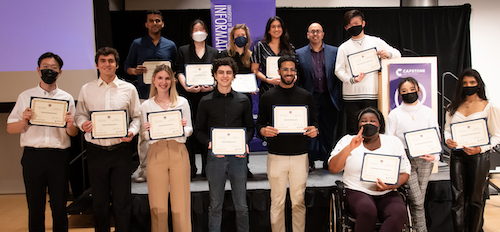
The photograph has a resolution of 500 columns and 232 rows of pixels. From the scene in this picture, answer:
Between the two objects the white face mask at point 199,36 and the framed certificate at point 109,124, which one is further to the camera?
the white face mask at point 199,36

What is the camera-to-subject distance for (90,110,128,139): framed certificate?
283 centimetres

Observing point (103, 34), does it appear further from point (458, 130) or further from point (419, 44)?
point (419, 44)

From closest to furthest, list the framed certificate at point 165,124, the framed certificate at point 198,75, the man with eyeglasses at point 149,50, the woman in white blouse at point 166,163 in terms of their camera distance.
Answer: the framed certificate at point 165,124 < the woman in white blouse at point 166,163 < the framed certificate at point 198,75 < the man with eyeglasses at point 149,50

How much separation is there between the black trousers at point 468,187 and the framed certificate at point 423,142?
0.43m

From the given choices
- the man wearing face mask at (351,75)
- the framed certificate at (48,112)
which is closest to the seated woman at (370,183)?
the man wearing face mask at (351,75)

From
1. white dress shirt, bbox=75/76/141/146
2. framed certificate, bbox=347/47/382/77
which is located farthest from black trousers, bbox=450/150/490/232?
white dress shirt, bbox=75/76/141/146

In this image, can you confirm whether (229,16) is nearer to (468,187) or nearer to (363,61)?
(363,61)

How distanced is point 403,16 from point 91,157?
229 inches

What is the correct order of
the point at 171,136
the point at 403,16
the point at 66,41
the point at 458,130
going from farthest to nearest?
the point at 403,16 < the point at 66,41 < the point at 458,130 < the point at 171,136

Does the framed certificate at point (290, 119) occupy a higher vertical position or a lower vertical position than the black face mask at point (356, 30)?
lower

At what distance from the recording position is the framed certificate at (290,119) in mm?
2963

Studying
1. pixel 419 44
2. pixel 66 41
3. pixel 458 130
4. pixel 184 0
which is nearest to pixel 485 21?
pixel 419 44

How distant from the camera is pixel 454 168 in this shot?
3.28 metres

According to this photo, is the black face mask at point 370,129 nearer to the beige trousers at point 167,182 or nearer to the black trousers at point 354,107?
the black trousers at point 354,107
